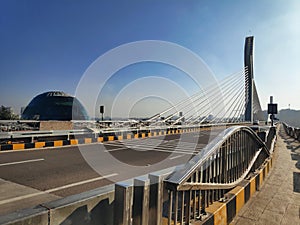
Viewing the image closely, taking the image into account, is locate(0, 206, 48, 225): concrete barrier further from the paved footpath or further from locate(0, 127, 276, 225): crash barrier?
the paved footpath

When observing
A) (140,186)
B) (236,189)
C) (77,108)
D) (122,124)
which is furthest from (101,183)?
(77,108)

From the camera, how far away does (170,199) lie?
191cm

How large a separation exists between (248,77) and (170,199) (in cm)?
3041

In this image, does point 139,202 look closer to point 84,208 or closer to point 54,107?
point 84,208

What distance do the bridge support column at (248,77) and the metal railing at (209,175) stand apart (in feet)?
84.5

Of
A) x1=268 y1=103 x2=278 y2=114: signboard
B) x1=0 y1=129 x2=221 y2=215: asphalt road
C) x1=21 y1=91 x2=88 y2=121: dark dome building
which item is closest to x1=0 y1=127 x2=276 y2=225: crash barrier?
x1=0 y1=129 x2=221 y2=215: asphalt road

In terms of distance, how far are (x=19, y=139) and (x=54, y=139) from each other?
1.65 metres

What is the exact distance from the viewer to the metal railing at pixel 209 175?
198 centimetres

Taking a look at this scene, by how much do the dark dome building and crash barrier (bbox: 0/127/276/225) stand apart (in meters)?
46.8

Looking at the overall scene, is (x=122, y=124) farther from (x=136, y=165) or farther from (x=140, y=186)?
(x=140, y=186)

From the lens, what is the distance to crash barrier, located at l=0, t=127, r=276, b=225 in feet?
4.14

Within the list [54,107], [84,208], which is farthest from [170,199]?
[54,107]

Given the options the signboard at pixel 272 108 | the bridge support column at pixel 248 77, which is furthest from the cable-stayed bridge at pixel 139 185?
the bridge support column at pixel 248 77

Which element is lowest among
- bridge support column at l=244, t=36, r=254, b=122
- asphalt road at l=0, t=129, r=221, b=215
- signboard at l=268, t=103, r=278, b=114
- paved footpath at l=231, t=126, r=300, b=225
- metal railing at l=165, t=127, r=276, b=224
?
asphalt road at l=0, t=129, r=221, b=215
